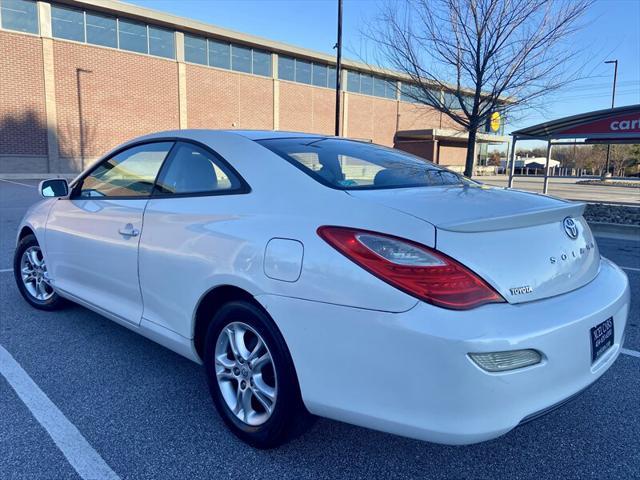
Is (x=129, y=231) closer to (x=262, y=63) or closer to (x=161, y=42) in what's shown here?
(x=161, y=42)

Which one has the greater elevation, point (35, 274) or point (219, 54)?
point (219, 54)

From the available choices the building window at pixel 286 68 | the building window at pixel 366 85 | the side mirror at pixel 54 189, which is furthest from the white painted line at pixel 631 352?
the building window at pixel 366 85

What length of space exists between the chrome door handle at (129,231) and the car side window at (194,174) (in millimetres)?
280

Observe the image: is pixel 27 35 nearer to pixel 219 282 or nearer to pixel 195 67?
pixel 195 67

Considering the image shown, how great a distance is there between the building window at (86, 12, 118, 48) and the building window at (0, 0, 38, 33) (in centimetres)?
243

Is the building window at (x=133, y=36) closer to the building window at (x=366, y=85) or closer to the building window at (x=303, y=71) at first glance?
the building window at (x=303, y=71)

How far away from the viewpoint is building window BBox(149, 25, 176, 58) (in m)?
26.9

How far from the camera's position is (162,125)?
93.1 ft

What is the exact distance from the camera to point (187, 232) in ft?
8.71

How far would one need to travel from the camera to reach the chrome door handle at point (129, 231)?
3020 mm

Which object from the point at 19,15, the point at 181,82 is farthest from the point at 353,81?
the point at 19,15

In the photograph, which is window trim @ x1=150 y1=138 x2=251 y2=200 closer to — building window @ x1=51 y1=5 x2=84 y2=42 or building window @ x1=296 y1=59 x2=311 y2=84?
building window @ x1=51 y1=5 x2=84 y2=42

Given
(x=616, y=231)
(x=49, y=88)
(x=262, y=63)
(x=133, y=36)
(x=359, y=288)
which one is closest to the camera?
(x=359, y=288)

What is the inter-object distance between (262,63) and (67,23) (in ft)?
37.9
